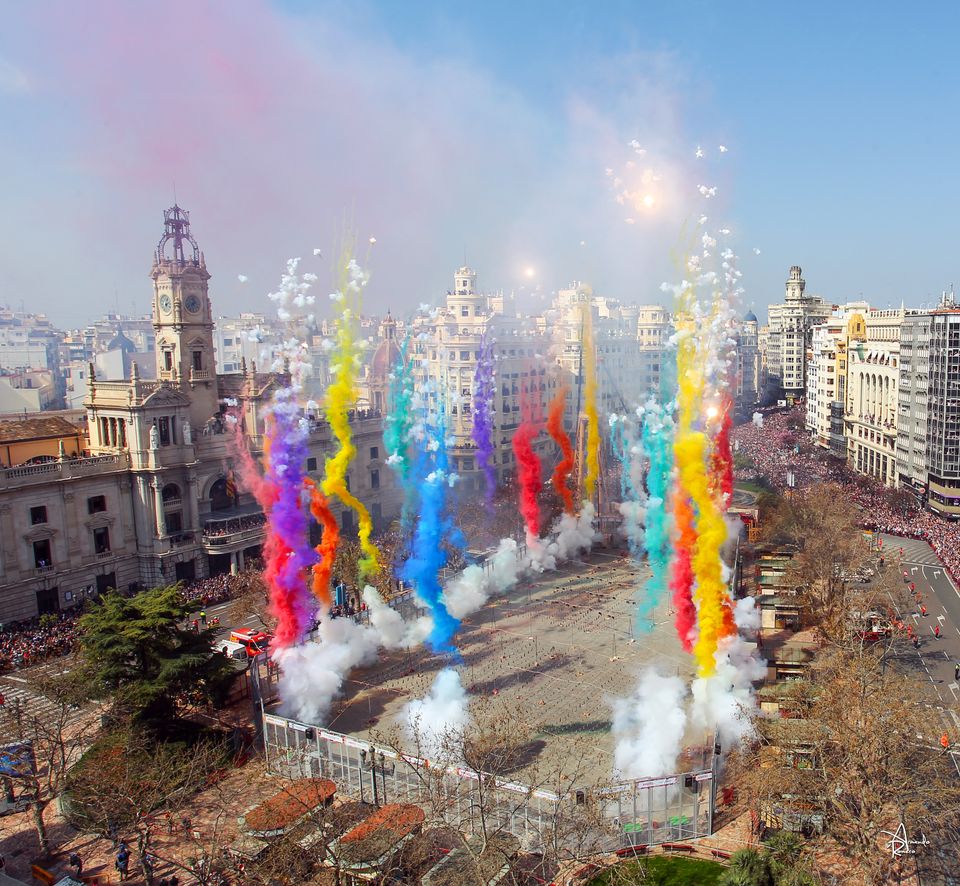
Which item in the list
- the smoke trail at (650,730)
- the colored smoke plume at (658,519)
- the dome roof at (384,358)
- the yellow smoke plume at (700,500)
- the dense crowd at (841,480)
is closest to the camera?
the smoke trail at (650,730)

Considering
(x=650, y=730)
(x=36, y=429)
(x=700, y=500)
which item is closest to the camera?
(x=650, y=730)

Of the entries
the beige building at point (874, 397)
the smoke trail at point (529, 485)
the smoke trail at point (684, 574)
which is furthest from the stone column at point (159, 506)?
the beige building at point (874, 397)

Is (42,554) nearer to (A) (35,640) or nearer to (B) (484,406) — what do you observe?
(A) (35,640)

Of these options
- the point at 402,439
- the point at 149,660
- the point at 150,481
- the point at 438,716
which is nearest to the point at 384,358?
the point at 402,439

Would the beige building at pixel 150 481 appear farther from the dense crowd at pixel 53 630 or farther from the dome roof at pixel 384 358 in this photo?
the dome roof at pixel 384 358

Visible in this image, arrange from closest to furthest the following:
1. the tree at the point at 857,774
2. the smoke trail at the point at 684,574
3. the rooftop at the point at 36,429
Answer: the tree at the point at 857,774 < the smoke trail at the point at 684,574 < the rooftop at the point at 36,429

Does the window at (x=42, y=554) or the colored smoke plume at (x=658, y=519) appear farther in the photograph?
the colored smoke plume at (x=658, y=519)

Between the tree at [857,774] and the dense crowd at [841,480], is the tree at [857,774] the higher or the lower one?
the higher one
